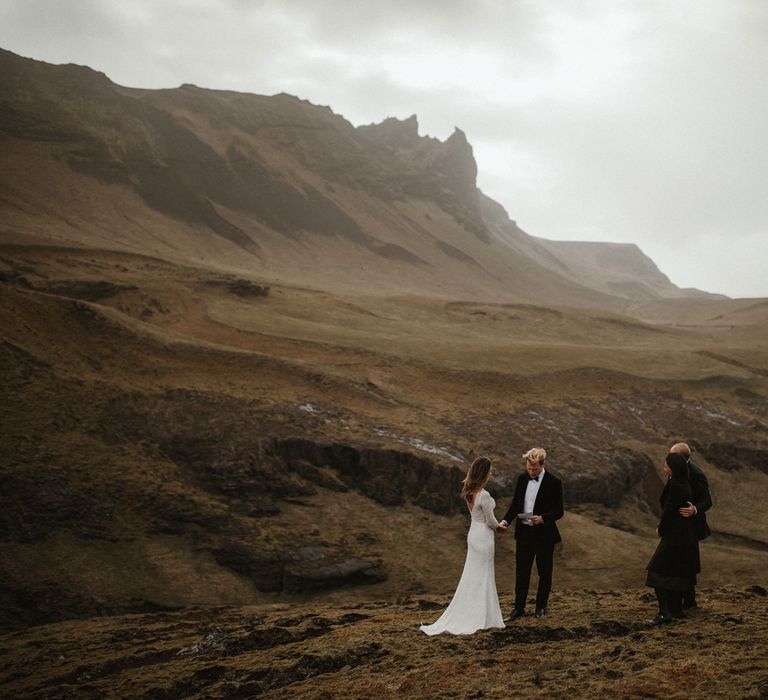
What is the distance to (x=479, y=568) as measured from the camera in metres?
9.09

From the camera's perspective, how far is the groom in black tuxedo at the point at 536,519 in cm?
916

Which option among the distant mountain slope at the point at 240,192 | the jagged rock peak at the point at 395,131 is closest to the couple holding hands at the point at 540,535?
the distant mountain slope at the point at 240,192

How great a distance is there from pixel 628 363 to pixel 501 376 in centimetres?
868

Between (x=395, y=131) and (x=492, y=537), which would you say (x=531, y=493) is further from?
(x=395, y=131)

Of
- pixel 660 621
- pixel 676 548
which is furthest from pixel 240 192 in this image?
pixel 660 621

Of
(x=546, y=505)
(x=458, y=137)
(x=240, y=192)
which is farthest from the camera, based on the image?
(x=458, y=137)

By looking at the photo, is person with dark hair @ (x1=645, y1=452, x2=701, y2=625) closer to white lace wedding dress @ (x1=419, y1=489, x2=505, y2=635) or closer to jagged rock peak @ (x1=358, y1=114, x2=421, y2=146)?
white lace wedding dress @ (x1=419, y1=489, x2=505, y2=635)

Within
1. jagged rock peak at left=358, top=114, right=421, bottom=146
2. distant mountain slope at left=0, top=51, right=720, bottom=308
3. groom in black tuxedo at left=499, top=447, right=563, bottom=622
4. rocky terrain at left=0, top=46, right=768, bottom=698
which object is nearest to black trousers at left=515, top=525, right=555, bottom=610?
groom in black tuxedo at left=499, top=447, right=563, bottom=622

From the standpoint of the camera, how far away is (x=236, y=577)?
55.8ft

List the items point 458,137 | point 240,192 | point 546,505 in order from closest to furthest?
point 546,505 → point 240,192 → point 458,137

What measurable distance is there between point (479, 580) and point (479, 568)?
15cm

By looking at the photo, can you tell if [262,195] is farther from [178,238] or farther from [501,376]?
[501,376]

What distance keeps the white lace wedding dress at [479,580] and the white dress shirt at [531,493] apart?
486 millimetres

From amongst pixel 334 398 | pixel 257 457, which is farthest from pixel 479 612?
pixel 334 398
